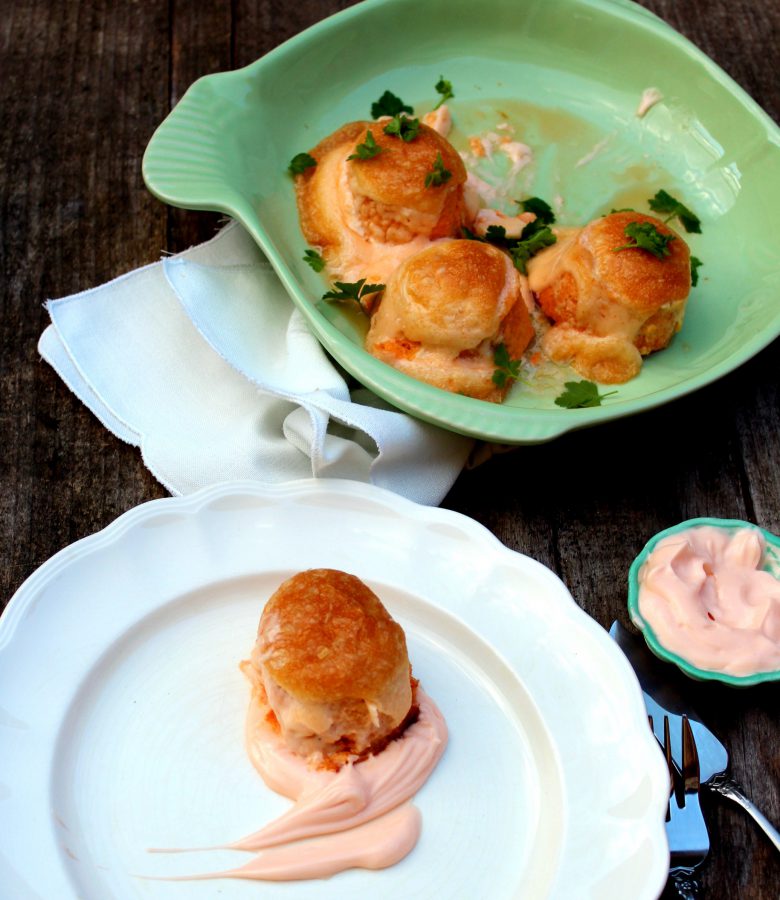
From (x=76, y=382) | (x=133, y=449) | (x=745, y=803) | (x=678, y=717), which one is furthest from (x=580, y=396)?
(x=76, y=382)

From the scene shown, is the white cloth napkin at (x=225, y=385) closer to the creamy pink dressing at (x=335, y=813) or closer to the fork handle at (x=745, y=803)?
the creamy pink dressing at (x=335, y=813)

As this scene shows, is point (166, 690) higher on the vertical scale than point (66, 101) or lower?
lower

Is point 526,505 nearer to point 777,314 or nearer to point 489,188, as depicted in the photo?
point 777,314

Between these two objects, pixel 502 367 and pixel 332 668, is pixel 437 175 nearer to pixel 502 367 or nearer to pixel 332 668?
pixel 502 367

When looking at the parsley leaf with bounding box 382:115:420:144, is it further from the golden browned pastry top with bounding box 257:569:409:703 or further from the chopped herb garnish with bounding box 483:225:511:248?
the golden browned pastry top with bounding box 257:569:409:703

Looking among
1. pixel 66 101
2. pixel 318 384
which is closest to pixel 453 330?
pixel 318 384

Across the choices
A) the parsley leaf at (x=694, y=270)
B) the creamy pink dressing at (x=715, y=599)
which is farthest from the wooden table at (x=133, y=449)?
the parsley leaf at (x=694, y=270)

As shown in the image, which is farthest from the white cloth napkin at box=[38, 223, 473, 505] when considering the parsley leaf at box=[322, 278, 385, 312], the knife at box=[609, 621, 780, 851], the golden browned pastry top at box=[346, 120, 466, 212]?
the knife at box=[609, 621, 780, 851]
